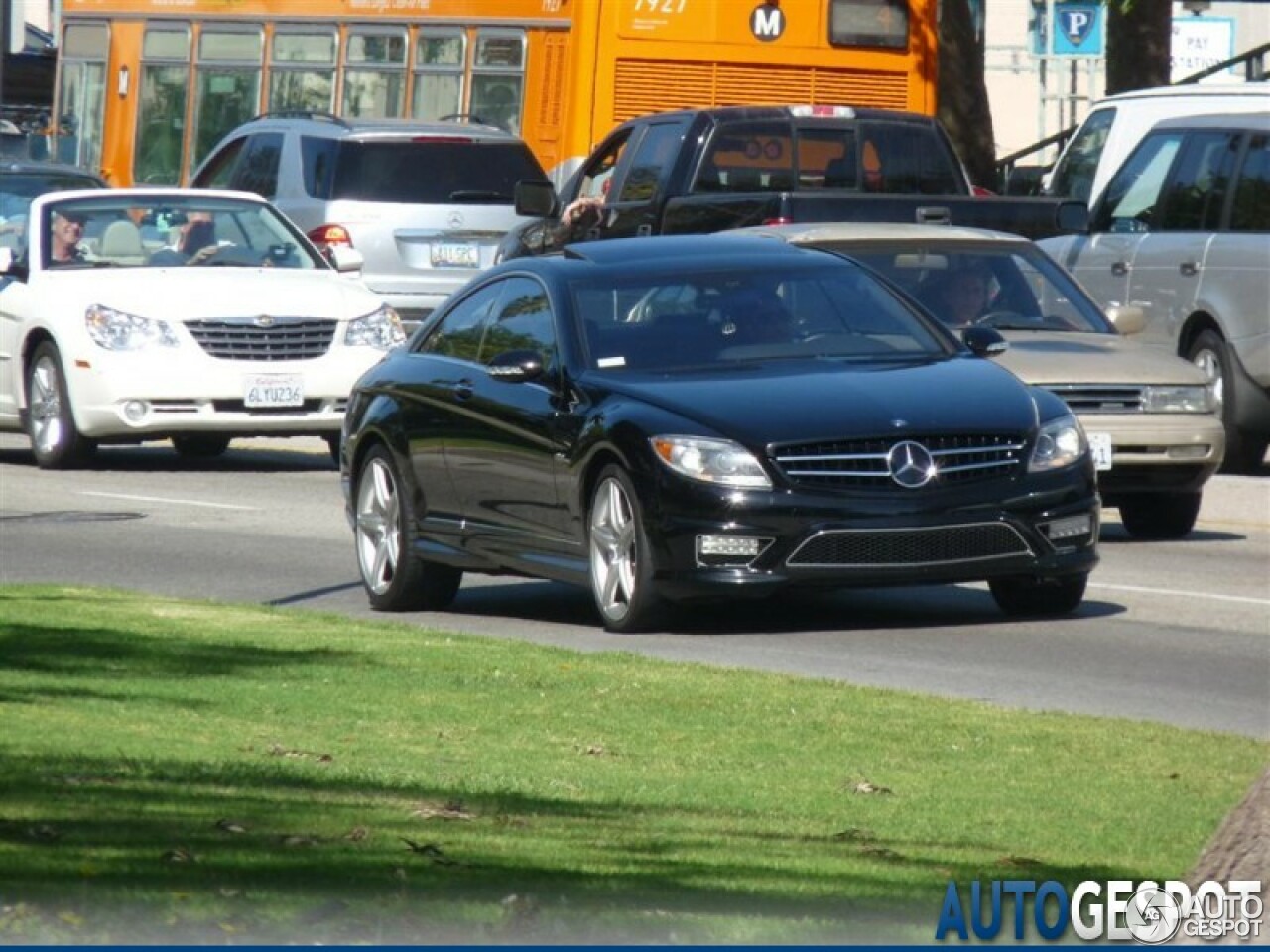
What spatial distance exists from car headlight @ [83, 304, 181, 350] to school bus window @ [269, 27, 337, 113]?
11.6 m

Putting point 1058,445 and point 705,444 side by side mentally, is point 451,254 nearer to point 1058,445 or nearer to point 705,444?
point 1058,445

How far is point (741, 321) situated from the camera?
1364cm

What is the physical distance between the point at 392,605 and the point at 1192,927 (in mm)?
8971

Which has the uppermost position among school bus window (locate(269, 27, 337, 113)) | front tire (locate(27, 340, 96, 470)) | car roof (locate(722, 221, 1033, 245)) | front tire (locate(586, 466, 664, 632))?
school bus window (locate(269, 27, 337, 113))

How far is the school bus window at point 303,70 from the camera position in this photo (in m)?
32.2

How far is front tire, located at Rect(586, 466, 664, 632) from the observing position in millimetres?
12617

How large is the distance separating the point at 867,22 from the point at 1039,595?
1705cm

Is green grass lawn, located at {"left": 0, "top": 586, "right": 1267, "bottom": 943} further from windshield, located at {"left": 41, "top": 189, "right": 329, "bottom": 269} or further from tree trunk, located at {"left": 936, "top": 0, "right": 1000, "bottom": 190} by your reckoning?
tree trunk, located at {"left": 936, "top": 0, "right": 1000, "bottom": 190}

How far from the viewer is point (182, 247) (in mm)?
21891

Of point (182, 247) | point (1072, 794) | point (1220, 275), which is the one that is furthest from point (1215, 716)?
point (182, 247)

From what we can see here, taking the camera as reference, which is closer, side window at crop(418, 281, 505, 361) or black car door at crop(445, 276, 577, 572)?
black car door at crop(445, 276, 577, 572)

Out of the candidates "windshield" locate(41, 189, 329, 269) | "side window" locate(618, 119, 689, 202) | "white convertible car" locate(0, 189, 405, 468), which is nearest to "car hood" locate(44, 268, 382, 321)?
"white convertible car" locate(0, 189, 405, 468)

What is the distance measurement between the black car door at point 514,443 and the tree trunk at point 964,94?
2066 cm

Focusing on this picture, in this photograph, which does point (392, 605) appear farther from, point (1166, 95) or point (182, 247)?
point (1166, 95)
